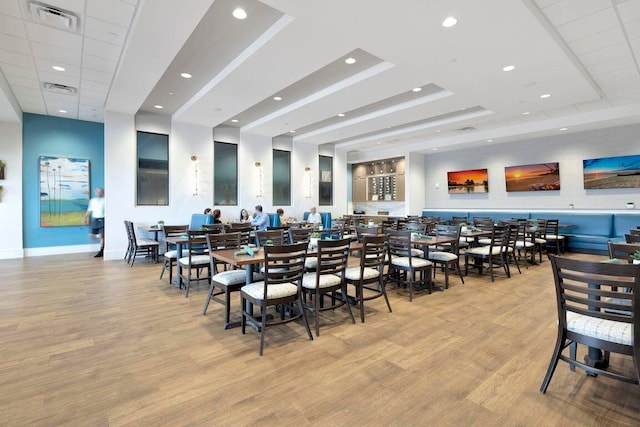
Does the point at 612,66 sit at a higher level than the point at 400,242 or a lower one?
higher

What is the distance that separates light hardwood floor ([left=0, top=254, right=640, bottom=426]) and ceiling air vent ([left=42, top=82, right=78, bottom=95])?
4.17 metres

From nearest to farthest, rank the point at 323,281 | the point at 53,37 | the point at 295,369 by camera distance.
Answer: the point at 295,369, the point at 323,281, the point at 53,37

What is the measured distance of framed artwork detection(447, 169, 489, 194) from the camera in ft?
33.9

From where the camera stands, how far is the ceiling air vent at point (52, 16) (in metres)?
3.58

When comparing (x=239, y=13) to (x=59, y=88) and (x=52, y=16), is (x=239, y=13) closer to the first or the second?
(x=52, y=16)

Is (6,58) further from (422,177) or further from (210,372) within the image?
(422,177)

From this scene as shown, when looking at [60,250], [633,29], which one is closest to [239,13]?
[633,29]

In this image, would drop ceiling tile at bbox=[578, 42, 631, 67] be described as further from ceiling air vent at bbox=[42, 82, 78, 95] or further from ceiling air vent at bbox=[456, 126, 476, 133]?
ceiling air vent at bbox=[42, 82, 78, 95]

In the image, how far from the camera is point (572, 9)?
11.9 ft

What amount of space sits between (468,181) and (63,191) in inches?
476

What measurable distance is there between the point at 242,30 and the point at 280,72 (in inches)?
34.6

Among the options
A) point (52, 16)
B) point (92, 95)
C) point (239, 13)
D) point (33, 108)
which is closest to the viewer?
point (52, 16)

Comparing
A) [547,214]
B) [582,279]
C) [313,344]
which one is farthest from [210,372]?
[547,214]

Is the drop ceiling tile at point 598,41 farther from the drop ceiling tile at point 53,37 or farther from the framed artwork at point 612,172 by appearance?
the drop ceiling tile at point 53,37
